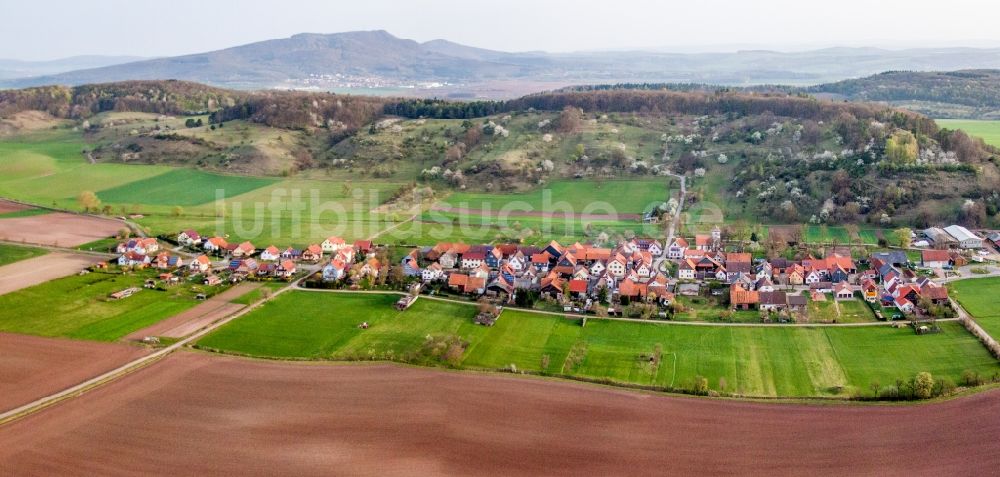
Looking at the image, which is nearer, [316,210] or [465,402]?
[465,402]

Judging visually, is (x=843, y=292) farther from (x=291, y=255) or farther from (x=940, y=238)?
(x=291, y=255)

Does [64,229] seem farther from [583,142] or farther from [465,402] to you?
[583,142]

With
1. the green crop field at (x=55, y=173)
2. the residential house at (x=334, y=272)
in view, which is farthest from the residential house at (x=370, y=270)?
the green crop field at (x=55, y=173)

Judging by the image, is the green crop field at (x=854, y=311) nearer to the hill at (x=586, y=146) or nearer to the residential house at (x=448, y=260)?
the hill at (x=586, y=146)

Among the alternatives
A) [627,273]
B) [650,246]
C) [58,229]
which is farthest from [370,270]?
[58,229]

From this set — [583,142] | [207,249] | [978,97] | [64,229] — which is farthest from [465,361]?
[978,97]

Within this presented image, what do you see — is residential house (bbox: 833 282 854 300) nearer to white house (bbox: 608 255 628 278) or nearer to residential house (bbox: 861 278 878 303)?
residential house (bbox: 861 278 878 303)
